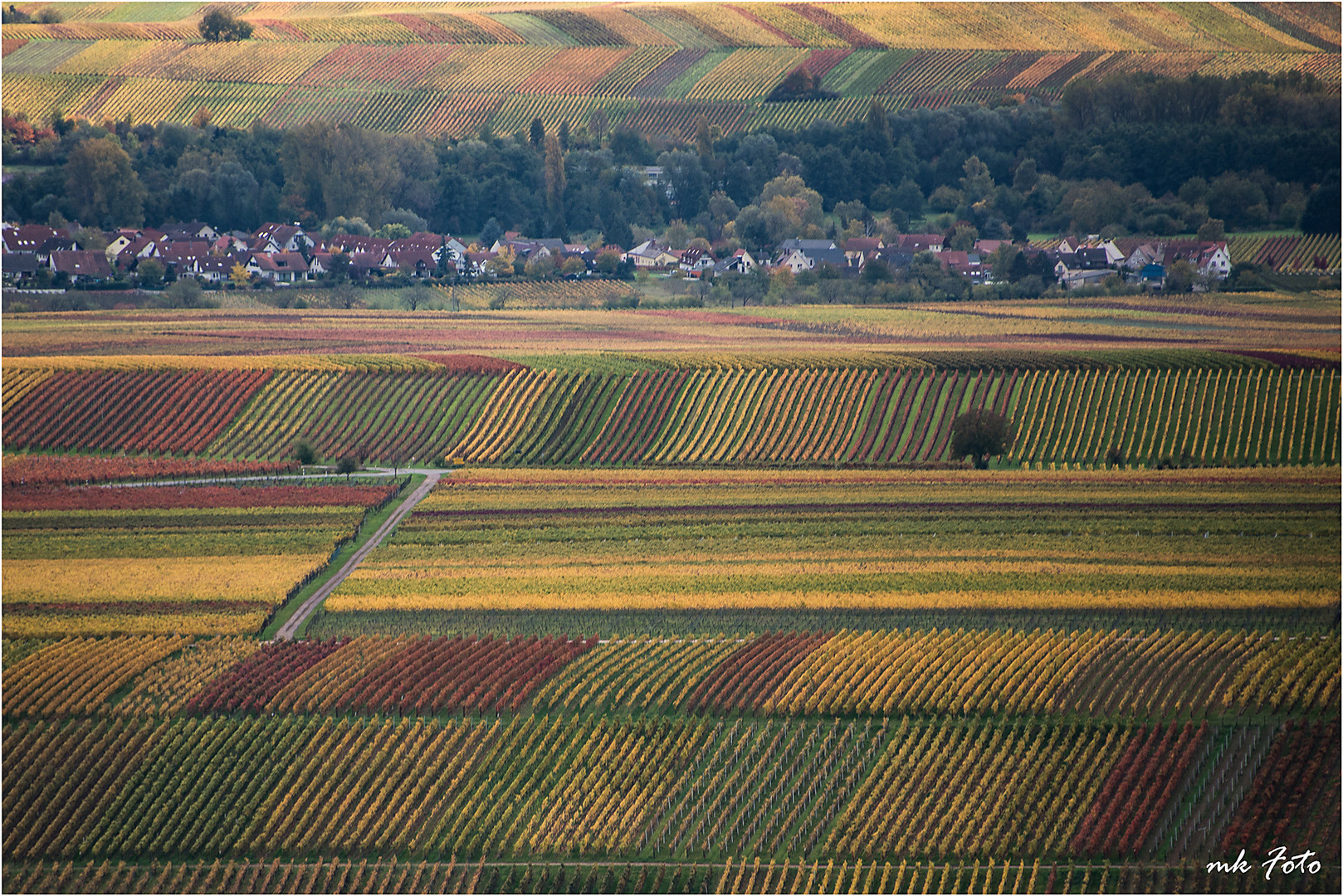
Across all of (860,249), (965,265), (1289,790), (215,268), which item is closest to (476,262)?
(215,268)

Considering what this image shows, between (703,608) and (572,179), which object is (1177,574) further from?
(572,179)

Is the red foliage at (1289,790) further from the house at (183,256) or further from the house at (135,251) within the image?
the house at (135,251)

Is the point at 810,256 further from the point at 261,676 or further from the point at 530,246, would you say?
the point at 261,676

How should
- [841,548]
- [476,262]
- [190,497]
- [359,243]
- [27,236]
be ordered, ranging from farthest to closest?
1. [359,243]
2. [476,262]
3. [27,236]
4. [190,497]
5. [841,548]

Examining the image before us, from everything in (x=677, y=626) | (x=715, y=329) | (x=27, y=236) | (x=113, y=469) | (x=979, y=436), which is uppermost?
(x=677, y=626)

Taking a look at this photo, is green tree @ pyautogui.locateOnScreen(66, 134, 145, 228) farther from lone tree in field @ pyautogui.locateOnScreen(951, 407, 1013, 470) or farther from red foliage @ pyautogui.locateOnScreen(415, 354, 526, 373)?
lone tree in field @ pyautogui.locateOnScreen(951, 407, 1013, 470)
